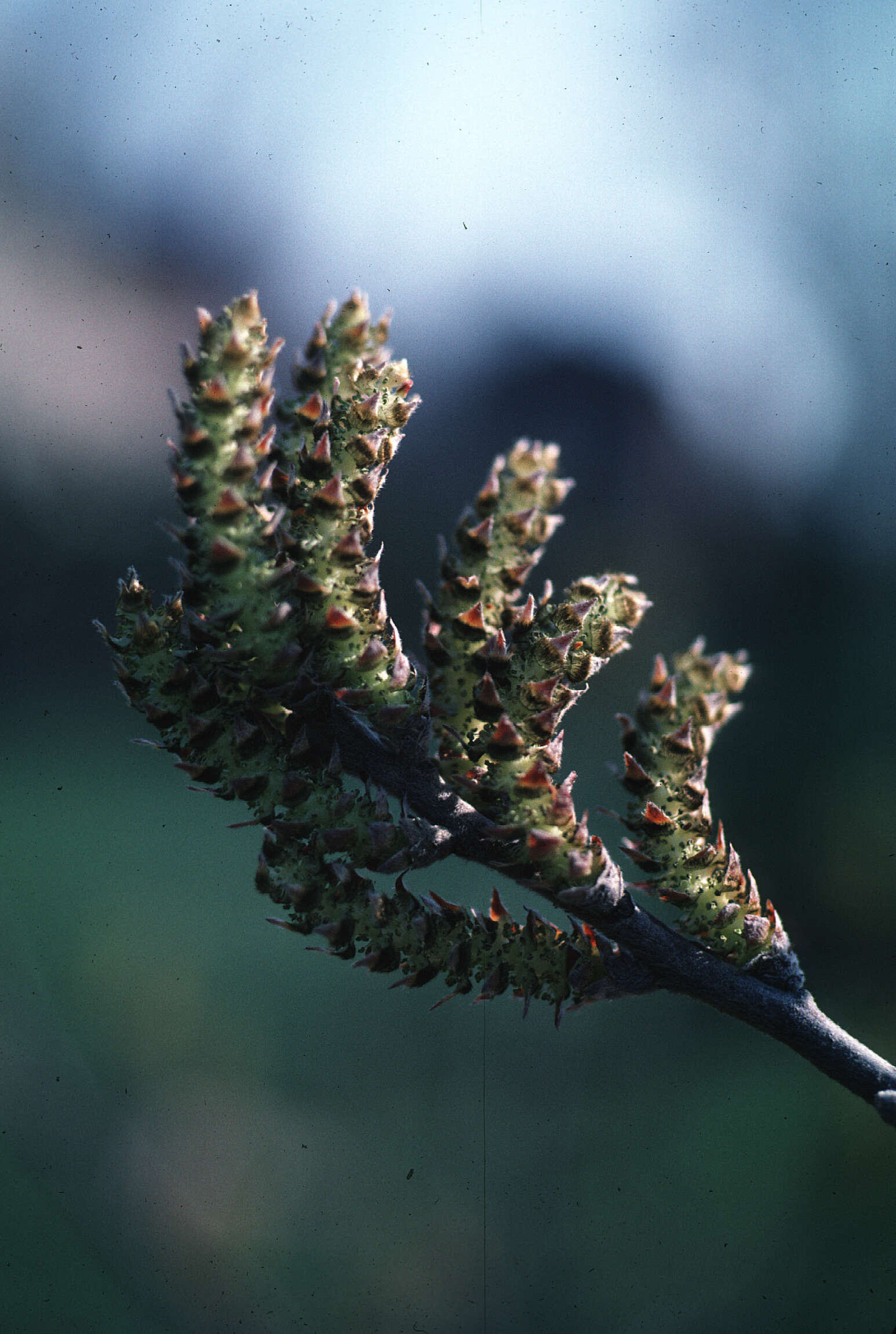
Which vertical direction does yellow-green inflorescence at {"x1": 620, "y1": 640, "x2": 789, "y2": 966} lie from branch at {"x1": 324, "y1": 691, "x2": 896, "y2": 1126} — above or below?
above

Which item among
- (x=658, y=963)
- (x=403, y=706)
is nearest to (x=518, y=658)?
(x=403, y=706)

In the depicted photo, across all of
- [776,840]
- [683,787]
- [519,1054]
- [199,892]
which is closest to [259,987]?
[199,892]

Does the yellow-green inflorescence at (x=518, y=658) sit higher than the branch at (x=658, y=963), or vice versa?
the yellow-green inflorescence at (x=518, y=658)

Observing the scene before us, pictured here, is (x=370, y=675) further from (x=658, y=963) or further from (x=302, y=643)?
(x=658, y=963)

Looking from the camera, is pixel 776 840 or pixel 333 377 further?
pixel 776 840

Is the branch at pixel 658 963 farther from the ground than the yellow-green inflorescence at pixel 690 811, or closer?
closer

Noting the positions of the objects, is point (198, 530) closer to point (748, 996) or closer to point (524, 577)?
point (524, 577)
